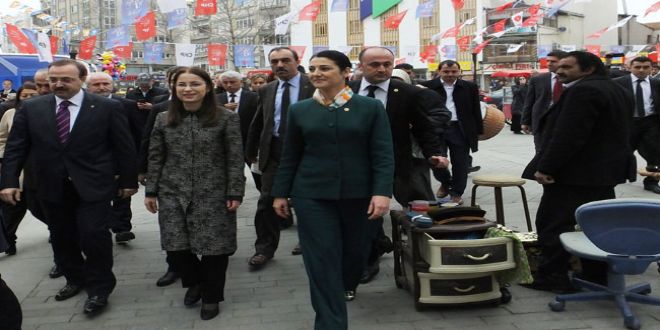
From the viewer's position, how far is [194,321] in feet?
13.5

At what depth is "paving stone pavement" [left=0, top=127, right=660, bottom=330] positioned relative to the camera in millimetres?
3939

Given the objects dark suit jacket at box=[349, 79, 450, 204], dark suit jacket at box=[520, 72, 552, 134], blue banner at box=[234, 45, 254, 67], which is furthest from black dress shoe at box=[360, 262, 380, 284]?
blue banner at box=[234, 45, 254, 67]

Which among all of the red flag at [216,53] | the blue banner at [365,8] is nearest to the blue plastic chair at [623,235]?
the red flag at [216,53]

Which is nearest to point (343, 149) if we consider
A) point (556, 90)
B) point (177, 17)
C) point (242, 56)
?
point (556, 90)

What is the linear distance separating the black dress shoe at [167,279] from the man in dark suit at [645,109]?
6123 millimetres

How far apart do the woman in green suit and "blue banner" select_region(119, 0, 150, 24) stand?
1548 cm

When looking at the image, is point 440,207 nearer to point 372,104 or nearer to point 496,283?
point 496,283

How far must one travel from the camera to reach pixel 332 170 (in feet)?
11.4

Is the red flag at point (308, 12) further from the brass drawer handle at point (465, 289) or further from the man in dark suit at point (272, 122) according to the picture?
the brass drawer handle at point (465, 289)

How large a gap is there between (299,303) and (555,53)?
4392mm

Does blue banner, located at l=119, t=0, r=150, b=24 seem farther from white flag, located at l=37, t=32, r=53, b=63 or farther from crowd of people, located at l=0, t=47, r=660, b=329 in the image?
crowd of people, located at l=0, t=47, r=660, b=329

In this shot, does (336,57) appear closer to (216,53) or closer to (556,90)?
(556,90)

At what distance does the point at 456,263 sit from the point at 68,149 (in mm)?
2748

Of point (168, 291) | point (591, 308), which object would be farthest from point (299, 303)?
point (591, 308)
